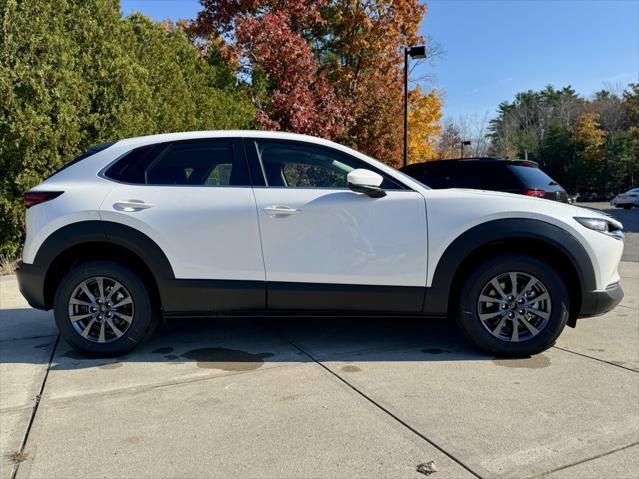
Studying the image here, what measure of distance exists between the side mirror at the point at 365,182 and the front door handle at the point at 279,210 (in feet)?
1.54

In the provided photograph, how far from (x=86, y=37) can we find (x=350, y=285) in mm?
6944

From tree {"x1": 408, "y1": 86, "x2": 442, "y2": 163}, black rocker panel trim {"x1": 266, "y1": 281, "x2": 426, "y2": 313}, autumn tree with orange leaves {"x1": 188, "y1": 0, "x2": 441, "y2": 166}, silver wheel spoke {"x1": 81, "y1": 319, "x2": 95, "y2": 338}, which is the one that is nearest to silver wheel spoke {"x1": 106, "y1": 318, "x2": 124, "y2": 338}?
silver wheel spoke {"x1": 81, "y1": 319, "x2": 95, "y2": 338}

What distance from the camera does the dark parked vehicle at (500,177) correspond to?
6.92 metres

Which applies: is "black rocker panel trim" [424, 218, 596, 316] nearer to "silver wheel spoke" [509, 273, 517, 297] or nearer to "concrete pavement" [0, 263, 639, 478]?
"silver wheel spoke" [509, 273, 517, 297]

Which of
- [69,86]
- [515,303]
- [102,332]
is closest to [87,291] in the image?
[102,332]

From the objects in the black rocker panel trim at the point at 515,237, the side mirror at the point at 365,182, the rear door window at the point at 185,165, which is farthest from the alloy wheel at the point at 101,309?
the black rocker panel trim at the point at 515,237

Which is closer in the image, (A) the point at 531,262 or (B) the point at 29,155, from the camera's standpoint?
(A) the point at 531,262

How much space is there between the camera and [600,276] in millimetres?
3764

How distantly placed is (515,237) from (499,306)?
542mm

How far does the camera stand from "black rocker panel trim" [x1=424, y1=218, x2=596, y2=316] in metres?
3.71

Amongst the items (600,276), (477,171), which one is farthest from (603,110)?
(600,276)

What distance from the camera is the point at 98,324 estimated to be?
3920mm

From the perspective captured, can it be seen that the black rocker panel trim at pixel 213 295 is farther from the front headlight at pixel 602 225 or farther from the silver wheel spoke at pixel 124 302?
the front headlight at pixel 602 225

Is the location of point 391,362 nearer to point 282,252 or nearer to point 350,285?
point 350,285
